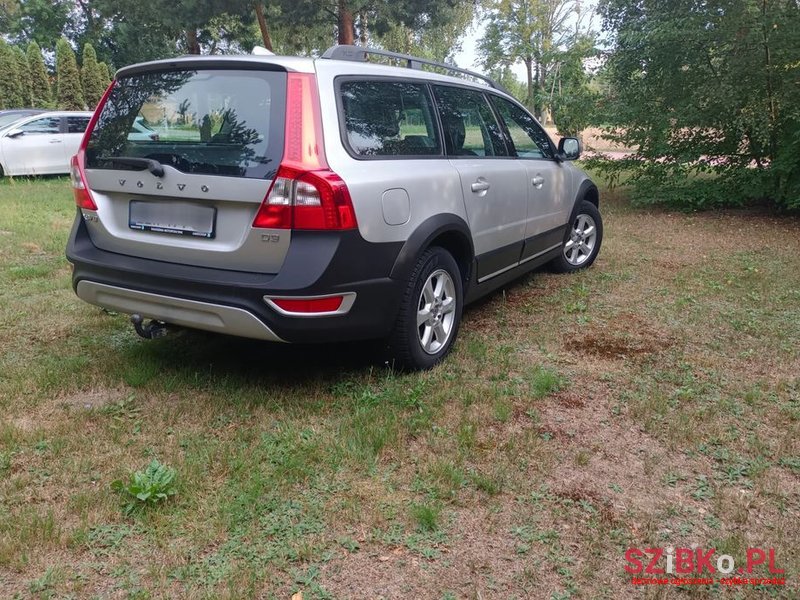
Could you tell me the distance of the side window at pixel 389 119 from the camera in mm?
3268

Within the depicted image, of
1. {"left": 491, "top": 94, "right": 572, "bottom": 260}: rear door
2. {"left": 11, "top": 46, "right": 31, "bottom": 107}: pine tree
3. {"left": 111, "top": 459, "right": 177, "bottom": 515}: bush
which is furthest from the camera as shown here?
{"left": 11, "top": 46, "right": 31, "bottom": 107}: pine tree

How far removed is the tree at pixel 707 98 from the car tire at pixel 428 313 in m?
6.10

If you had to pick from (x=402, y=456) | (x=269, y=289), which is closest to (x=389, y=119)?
(x=269, y=289)

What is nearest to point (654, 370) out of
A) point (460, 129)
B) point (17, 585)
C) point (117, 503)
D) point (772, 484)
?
point (772, 484)

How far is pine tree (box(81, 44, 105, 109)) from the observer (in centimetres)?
2561

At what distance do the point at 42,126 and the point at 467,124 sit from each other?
11554mm

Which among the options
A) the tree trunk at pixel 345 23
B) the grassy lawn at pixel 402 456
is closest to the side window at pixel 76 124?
the tree trunk at pixel 345 23

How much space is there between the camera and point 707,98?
8.55 metres

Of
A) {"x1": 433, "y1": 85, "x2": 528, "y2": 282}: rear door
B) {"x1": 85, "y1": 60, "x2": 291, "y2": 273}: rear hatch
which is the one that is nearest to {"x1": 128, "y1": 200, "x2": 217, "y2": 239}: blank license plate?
{"x1": 85, "y1": 60, "x2": 291, "y2": 273}: rear hatch

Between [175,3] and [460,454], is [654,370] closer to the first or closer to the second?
[460,454]

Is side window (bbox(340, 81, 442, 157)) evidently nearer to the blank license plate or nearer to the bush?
the blank license plate

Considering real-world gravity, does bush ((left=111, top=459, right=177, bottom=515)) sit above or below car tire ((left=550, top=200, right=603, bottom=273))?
below

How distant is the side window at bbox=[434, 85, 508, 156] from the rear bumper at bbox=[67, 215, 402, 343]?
1.13 meters

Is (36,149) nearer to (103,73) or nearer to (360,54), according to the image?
(360,54)
